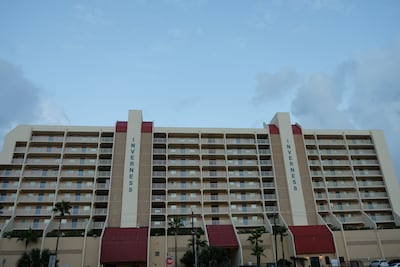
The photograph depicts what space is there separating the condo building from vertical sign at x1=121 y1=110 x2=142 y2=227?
0.18 metres

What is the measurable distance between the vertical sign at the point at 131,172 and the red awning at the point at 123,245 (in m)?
2.95

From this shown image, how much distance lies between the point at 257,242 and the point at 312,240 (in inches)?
363

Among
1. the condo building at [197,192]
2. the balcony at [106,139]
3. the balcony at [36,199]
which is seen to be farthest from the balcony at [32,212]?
the balcony at [106,139]

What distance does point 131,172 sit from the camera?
191ft

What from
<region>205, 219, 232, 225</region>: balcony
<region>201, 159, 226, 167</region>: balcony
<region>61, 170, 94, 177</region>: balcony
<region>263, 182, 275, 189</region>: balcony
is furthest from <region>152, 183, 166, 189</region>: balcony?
<region>263, 182, 275, 189</region>: balcony

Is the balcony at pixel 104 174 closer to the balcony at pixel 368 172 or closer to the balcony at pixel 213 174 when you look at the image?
the balcony at pixel 213 174

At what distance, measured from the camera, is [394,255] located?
2131 inches

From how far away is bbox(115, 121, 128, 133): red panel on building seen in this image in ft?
204

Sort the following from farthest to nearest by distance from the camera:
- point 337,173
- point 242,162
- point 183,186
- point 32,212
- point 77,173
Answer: point 337,173 < point 242,162 < point 183,186 < point 77,173 < point 32,212

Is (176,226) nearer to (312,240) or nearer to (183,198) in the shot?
(183,198)

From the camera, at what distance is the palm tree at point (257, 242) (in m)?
49.0

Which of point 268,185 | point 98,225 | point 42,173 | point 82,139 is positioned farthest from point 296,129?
point 42,173

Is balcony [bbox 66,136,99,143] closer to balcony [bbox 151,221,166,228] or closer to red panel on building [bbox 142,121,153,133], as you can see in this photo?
red panel on building [bbox 142,121,153,133]

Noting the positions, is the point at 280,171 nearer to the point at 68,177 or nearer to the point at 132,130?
the point at 132,130
